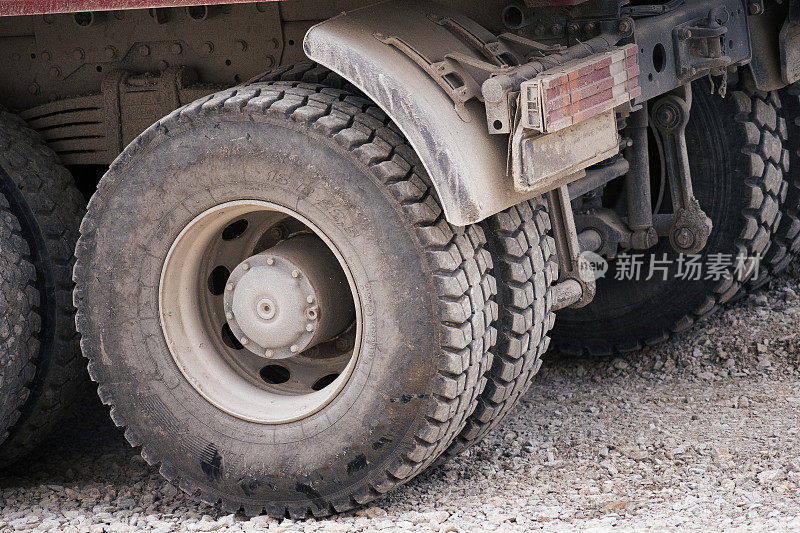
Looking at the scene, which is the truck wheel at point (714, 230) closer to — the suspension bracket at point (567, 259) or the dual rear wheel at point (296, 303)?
the suspension bracket at point (567, 259)

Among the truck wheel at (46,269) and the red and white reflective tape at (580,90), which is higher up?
the red and white reflective tape at (580,90)

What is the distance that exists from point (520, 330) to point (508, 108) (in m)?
0.68

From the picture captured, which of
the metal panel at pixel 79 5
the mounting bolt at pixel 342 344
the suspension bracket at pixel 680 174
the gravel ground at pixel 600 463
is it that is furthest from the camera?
the suspension bracket at pixel 680 174

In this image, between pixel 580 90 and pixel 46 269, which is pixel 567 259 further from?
pixel 46 269

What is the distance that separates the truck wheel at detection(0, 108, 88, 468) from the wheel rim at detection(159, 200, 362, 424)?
0.60 metres

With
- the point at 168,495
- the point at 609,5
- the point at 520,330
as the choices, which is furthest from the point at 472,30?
the point at 168,495

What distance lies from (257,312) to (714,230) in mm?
2162

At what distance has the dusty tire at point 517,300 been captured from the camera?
10.1 ft

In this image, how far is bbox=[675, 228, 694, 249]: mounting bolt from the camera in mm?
4227

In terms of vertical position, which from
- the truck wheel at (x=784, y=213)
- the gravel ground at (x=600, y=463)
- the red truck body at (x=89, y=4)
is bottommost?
the gravel ground at (x=600, y=463)

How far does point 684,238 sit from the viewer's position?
424 cm

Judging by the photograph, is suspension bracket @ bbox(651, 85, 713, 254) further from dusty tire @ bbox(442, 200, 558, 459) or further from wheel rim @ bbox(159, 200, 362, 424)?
wheel rim @ bbox(159, 200, 362, 424)

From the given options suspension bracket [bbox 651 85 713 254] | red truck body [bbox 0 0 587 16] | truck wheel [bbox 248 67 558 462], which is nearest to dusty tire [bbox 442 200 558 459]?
truck wheel [bbox 248 67 558 462]

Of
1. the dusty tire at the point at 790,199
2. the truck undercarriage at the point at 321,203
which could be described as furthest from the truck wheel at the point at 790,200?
the truck undercarriage at the point at 321,203
